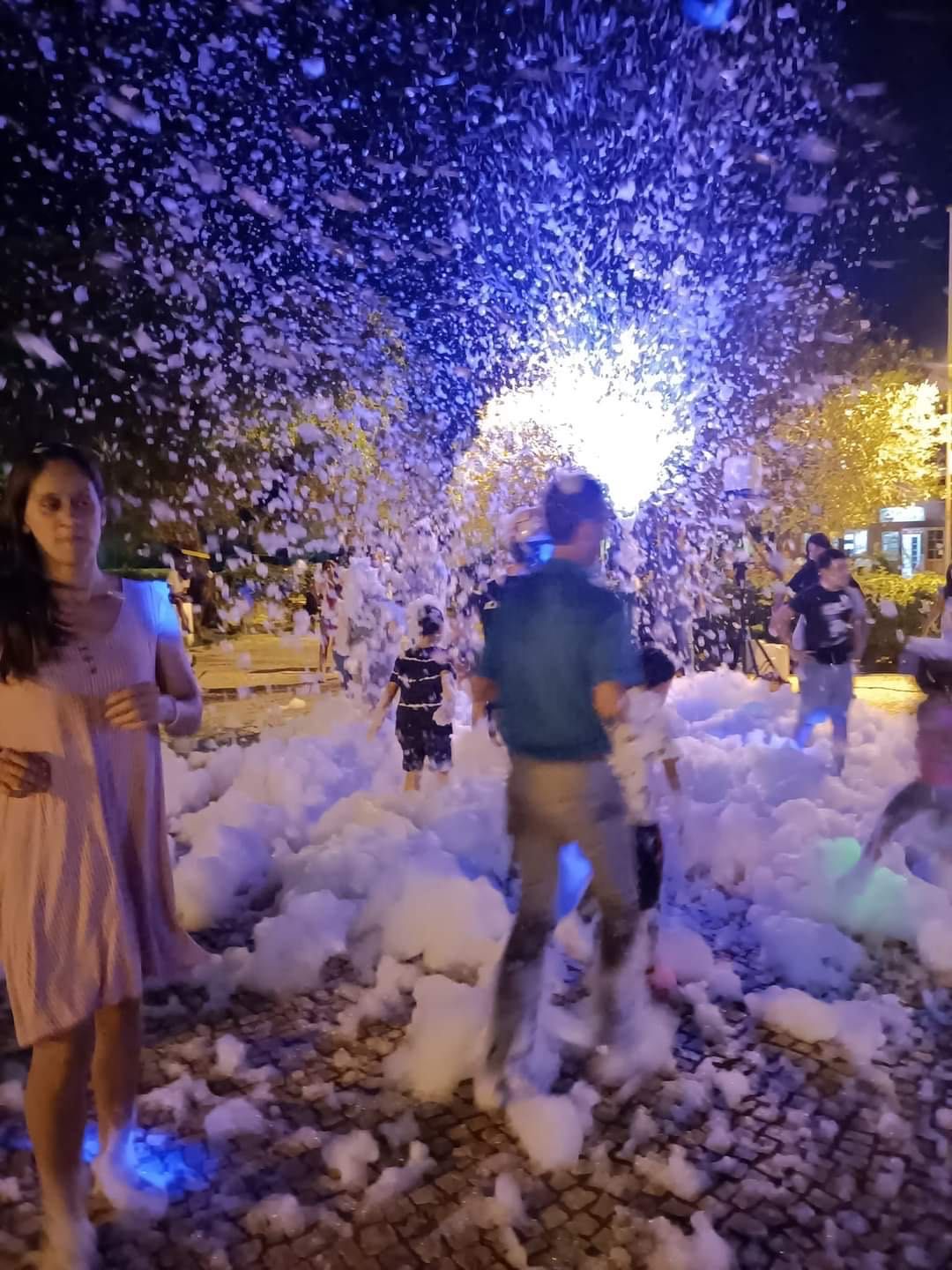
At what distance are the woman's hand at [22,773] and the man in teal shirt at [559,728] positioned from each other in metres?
1.36

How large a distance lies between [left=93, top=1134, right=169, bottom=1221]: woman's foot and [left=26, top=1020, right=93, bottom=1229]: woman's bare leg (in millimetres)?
196

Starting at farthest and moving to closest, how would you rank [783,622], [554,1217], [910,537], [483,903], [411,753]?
1. [910,537]
2. [783,622]
3. [411,753]
4. [483,903]
5. [554,1217]

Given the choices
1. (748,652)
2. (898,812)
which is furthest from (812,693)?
(748,652)

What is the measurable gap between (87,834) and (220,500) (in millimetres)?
19683

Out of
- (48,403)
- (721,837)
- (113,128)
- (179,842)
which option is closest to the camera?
(721,837)

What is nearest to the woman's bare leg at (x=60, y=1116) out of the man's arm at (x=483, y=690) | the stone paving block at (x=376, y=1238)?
the stone paving block at (x=376, y=1238)

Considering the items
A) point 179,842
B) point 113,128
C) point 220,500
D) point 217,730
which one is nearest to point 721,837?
point 179,842

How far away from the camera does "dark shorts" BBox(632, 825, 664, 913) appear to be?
11.8 ft

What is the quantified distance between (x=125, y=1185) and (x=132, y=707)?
139cm

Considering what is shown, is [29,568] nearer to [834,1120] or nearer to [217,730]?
[834,1120]

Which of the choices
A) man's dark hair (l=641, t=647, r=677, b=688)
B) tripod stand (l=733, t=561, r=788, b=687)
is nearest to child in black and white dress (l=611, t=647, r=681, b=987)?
man's dark hair (l=641, t=647, r=677, b=688)

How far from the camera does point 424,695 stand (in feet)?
20.5

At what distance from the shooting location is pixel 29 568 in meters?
2.37

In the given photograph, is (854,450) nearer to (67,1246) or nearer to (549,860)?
(549,860)
